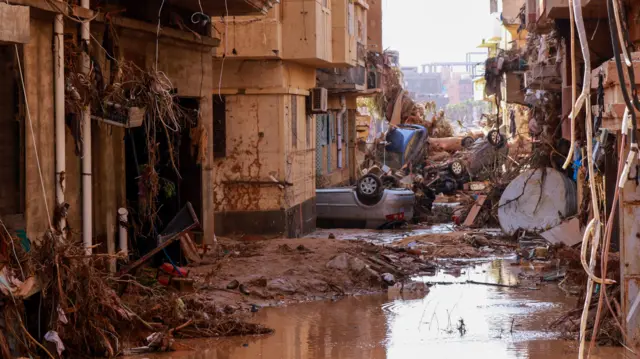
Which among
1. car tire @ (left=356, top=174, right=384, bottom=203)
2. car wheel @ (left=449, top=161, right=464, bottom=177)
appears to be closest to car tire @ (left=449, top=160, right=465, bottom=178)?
car wheel @ (left=449, top=161, right=464, bottom=177)

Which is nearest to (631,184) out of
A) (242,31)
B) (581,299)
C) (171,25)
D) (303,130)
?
(581,299)

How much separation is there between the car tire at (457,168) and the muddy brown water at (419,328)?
765 inches

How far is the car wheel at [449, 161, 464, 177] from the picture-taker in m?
34.1

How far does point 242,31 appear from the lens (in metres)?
19.6

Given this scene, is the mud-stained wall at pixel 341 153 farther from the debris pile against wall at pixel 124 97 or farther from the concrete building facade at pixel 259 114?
the debris pile against wall at pixel 124 97

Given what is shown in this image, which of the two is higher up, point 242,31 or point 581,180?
point 242,31

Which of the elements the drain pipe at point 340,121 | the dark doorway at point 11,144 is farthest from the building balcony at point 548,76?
the dark doorway at point 11,144

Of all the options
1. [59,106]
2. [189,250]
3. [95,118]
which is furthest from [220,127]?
[59,106]

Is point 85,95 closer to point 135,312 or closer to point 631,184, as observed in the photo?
point 135,312

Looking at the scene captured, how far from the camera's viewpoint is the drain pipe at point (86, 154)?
35.6ft

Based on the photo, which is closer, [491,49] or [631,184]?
[631,184]

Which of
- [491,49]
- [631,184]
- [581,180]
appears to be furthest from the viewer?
[491,49]

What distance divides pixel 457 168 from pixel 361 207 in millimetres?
11242

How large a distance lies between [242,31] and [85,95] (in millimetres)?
9074
